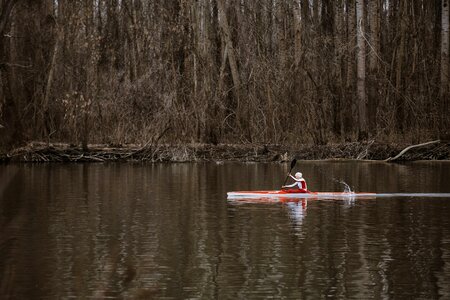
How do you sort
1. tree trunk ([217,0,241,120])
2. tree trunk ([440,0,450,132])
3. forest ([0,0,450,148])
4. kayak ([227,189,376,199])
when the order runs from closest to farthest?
kayak ([227,189,376,199]), tree trunk ([440,0,450,132]), forest ([0,0,450,148]), tree trunk ([217,0,241,120])

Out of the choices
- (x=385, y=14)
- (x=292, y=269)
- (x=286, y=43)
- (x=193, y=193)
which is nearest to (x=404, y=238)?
(x=292, y=269)

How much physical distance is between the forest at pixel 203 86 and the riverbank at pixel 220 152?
480 mm

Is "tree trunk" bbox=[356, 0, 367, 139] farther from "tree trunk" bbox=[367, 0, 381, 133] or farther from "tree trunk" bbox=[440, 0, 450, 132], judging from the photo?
"tree trunk" bbox=[440, 0, 450, 132]

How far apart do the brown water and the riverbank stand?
8.82 metres

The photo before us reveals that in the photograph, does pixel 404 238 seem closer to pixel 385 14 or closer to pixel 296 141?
pixel 296 141

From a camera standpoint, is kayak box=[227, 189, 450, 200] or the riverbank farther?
the riverbank

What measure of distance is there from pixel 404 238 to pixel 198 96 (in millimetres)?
22726

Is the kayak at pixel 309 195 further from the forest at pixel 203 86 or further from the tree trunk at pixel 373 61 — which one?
the tree trunk at pixel 373 61

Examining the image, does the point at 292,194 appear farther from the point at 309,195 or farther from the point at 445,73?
the point at 445,73

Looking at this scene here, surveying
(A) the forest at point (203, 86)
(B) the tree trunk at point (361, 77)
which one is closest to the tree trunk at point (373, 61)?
(A) the forest at point (203, 86)

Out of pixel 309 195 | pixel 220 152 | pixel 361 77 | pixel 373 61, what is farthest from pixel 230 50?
pixel 309 195

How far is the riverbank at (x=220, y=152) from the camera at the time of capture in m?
37.8

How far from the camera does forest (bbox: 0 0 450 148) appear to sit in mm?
38594

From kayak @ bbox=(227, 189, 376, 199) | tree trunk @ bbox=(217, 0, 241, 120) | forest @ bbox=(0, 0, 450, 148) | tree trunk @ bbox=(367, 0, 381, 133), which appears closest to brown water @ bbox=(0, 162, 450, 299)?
kayak @ bbox=(227, 189, 376, 199)
